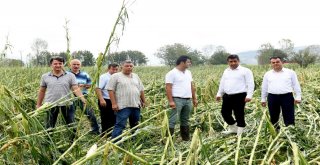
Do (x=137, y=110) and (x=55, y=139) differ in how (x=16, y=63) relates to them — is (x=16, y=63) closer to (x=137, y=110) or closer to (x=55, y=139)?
(x=137, y=110)

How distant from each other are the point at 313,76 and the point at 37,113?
947cm

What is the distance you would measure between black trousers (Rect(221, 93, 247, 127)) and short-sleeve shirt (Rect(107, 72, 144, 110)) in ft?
4.35

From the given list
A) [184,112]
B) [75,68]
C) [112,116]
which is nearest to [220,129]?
[184,112]

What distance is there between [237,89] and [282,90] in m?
0.62

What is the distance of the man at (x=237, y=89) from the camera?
16.9ft

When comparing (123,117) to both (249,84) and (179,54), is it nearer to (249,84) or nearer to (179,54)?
(249,84)

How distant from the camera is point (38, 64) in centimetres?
1105

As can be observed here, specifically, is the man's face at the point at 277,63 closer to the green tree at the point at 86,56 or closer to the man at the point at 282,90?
the man at the point at 282,90

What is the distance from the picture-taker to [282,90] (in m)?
4.88

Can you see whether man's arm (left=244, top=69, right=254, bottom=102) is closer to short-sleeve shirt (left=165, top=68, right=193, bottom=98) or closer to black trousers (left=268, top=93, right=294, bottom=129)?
black trousers (left=268, top=93, right=294, bottom=129)

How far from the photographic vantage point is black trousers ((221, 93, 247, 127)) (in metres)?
5.18

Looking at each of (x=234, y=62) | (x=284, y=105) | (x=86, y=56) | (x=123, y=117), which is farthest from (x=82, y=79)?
(x=284, y=105)

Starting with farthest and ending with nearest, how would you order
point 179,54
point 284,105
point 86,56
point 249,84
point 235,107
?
point 179,54 → point 235,107 → point 249,84 → point 284,105 → point 86,56

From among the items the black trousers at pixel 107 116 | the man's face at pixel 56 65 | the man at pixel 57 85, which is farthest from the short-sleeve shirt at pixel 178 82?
the man's face at pixel 56 65
